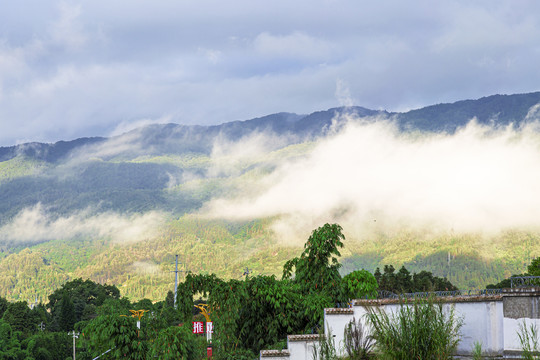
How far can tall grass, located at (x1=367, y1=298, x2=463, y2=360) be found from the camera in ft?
86.1

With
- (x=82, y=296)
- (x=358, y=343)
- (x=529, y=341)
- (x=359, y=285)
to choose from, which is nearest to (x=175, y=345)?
(x=359, y=285)

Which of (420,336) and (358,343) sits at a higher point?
(420,336)

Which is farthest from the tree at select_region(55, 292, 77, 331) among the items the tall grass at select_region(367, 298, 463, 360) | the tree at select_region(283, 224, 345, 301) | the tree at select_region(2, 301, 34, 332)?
the tall grass at select_region(367, 298, 463, 360)

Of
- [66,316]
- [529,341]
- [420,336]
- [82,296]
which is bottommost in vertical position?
[66,316]

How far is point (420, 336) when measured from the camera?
86.8ft

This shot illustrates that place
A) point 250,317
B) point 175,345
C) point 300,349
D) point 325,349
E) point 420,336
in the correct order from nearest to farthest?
point 420,336 < point 325,349 < point 300,349 < point 175,345 < point 250,317

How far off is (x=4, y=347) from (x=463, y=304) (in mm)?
96309

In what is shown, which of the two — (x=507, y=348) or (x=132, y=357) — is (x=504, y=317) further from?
(x=132, y=357)

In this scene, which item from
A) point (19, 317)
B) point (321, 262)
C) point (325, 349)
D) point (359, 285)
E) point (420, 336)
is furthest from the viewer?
point (19, 317)

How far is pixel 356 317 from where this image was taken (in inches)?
1341

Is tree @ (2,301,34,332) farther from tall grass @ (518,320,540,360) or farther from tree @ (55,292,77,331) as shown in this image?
tall grass @ (518,320,540,360)

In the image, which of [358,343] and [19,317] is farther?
[19,317]

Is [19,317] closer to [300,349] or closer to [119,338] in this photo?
[119,338]

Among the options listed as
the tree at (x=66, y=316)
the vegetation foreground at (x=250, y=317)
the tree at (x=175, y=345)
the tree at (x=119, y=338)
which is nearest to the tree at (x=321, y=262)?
the vegetation foreground at (x=250, y=317)
